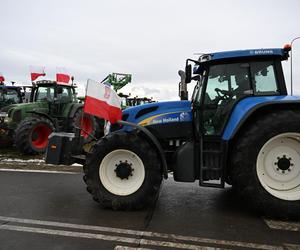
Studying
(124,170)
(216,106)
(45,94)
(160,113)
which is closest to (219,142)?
(216,106)

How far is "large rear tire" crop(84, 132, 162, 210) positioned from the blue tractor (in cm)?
1

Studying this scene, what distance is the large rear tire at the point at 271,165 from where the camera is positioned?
4.63m

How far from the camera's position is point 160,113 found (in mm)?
5547

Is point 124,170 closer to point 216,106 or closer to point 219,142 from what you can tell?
point 219,142

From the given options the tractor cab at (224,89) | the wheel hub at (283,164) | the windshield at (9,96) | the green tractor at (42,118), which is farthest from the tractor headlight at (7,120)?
the wheel hub at (283,164)

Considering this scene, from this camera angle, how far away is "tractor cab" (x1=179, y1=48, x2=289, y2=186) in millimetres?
5027

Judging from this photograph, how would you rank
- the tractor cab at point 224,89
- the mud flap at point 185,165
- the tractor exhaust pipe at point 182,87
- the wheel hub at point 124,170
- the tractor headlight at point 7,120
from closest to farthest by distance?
the tractor cab at point 224,89, the mud flap at point 185,165, the wheel hub at point 124,170, the tractor exhaust pipe at point 182,87, the tractor headlight at point 7,120

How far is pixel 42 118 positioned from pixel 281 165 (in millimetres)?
7850

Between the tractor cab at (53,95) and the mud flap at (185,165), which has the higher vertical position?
the tractor cab at (53,95)

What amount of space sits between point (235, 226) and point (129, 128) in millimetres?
2159

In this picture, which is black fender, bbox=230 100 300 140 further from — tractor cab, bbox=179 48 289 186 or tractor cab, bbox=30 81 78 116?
tractor cab, bbox=30 81 78 116

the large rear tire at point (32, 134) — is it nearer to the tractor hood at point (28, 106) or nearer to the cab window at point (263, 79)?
the tractor hood at point (28, 106)

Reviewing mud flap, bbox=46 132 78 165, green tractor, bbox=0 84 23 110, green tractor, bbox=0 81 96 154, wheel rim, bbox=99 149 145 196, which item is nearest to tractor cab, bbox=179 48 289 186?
wheel rim, bbox=99 149 145 196

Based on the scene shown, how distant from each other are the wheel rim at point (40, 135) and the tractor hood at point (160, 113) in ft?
18.0
